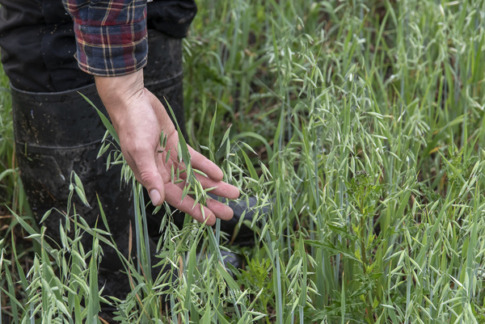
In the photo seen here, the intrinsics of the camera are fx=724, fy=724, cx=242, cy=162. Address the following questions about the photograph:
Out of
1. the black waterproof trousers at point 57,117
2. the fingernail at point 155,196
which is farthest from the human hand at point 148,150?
the black waterproof trousers at point 57,117

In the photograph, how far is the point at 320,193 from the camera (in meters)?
1.50

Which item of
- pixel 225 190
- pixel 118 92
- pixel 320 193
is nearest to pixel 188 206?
pixel 225 190

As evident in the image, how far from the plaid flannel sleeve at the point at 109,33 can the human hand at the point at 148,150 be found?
0.02 meters

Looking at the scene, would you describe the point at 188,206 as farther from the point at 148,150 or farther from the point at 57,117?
the point at 57,117

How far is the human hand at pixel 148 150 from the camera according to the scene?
1.15 metres

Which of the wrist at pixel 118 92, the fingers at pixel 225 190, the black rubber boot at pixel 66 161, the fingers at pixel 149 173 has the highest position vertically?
the wrist at pixel 118 92

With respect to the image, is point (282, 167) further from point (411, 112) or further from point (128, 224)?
point (411, 112)

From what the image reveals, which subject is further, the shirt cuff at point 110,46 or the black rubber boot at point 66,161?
the black rubber boot at point 66,161

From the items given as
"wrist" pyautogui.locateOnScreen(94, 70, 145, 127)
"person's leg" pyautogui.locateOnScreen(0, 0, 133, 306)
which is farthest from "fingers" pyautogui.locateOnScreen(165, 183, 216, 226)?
"person's leg" pyautogui.locateOnScreen(0, 0, 133, 306)

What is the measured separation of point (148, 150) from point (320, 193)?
0.48 m

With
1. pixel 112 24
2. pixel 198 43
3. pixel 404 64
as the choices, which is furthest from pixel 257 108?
pixel 112 24

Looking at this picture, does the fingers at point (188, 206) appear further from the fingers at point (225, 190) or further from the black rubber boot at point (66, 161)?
the black rubber boot at point (66, 161)

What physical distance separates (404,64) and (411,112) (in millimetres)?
128

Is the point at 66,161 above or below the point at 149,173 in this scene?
below
